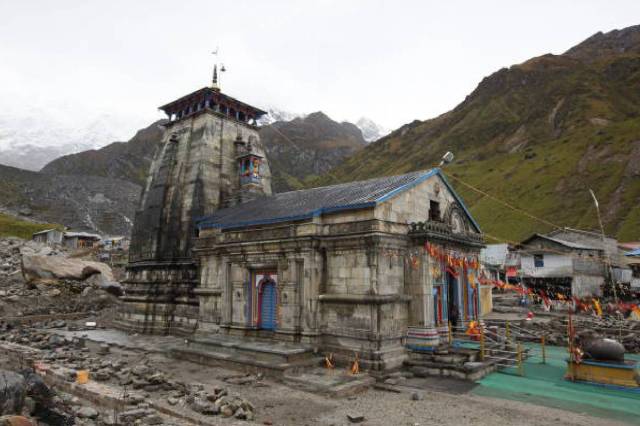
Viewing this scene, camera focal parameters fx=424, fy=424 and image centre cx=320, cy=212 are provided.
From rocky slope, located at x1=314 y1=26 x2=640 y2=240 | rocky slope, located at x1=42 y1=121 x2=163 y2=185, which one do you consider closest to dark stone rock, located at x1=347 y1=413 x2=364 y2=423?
rocky slope, located at x1=314 y1=26 x2=640 y2=240

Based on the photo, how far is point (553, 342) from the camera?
78.6ft

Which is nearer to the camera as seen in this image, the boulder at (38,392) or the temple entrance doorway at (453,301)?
the boulder at (38,392)

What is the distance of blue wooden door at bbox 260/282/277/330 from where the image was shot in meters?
20.0

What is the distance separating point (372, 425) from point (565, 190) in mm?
80504

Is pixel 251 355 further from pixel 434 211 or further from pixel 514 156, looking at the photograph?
pixel 514 156

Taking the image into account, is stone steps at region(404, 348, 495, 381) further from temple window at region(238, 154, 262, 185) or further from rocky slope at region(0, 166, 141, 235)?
rocky slope at region(0, 166, 141, 235)

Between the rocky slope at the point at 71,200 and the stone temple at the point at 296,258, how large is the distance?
75631 mm

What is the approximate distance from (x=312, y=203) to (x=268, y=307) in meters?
5.43

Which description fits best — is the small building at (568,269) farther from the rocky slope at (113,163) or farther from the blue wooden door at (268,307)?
the rocky slope at (113,163)

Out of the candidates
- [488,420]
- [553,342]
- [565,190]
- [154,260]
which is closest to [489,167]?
[565,190]

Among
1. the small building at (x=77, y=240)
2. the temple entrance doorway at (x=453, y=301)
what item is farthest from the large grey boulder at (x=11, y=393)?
the small building at (x=77, y=240)

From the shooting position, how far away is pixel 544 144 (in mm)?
106062

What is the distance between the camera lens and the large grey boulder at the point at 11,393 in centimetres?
974

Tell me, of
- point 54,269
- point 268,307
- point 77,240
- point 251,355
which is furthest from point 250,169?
point 77,240
